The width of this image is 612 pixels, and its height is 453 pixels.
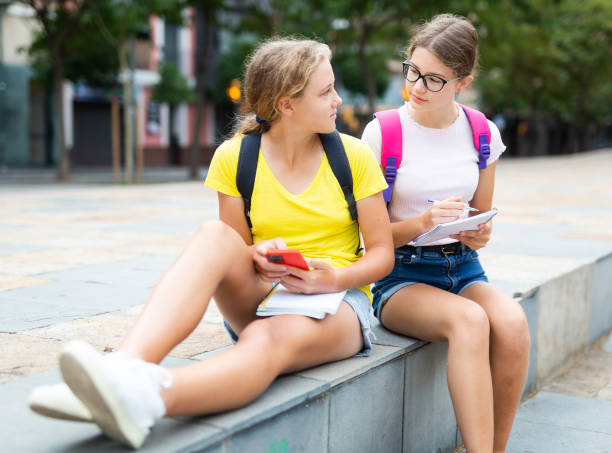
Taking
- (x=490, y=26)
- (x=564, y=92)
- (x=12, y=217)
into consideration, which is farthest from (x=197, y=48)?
(x=12, y=217)

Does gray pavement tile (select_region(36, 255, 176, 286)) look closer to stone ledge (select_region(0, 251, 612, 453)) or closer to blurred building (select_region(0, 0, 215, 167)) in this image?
stone ledge (select_region(0, 251, 612, 453))

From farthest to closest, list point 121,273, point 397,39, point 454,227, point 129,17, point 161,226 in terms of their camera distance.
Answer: point 397,39, point 129,17, point 161,226, point 121,273, point 454,227

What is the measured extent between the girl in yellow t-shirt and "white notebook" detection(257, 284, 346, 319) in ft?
0.12

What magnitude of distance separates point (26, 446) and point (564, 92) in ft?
129

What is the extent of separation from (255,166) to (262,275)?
0.41 m

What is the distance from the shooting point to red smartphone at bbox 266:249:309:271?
240 centimetres

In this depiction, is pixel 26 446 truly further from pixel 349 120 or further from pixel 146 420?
pixel 349 120

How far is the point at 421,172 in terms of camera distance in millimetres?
3119

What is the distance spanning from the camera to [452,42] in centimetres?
300

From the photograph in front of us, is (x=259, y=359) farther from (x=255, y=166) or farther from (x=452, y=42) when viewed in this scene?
(x=452, y=42)

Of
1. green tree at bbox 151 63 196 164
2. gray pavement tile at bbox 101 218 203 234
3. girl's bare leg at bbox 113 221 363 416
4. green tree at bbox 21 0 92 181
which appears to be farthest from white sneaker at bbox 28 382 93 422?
green tree at bbox 151 63 196 164

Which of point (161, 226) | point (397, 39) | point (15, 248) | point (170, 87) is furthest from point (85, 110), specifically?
point (15, 248)

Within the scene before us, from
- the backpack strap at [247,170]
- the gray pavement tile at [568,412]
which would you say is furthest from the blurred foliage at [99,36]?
the backpack strap at [247,170]

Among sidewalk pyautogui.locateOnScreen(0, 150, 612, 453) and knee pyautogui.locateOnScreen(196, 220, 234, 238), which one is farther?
sidewalk pyautogui.locateOnScreen(0, 150, 612, 453)
